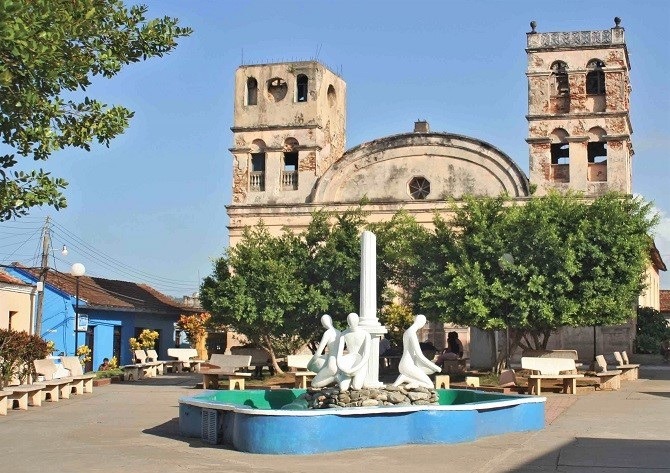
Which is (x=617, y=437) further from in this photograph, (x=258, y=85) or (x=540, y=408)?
(x=258, y=85)

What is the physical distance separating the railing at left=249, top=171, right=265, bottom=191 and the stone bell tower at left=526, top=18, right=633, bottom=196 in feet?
32.2

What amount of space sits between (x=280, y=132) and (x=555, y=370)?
18.9 m

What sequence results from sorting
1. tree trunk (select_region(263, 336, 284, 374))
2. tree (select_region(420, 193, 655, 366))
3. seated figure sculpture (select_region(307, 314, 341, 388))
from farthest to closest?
tree trunk (select_region(263, 336, 284, 374)) → tree (select_region(420, 193, 655, 366)) → seated figure sculpture (select_region(307, 314, 341, 388))

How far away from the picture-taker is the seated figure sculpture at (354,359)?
49.2 feet

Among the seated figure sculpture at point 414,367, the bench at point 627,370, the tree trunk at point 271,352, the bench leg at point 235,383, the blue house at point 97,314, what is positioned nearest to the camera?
the seated figure sculpture at point 414,367

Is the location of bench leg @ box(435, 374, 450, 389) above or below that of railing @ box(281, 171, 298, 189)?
below

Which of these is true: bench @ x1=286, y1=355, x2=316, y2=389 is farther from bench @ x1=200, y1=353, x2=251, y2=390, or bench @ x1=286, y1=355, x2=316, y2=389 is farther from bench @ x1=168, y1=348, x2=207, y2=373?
bench @ x1=168, y1=348, x2=207, y2=373

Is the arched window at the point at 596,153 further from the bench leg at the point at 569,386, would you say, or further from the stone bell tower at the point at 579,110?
the bench leg at the point at 569,386

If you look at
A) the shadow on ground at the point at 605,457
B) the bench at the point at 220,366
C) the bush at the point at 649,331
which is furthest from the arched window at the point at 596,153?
the shadow on ground at the point at 605,457

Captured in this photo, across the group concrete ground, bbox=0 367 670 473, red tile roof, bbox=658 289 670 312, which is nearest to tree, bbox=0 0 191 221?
concrete ground, bbox=0 367 670 473

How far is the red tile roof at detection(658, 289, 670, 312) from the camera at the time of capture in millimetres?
54878

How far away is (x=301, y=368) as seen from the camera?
24875 millimetres

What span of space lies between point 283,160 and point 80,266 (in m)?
12.3

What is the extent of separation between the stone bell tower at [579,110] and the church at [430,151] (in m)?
0.04
